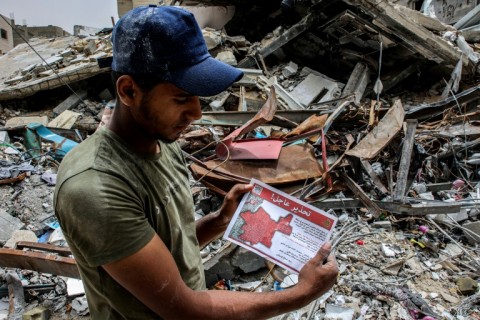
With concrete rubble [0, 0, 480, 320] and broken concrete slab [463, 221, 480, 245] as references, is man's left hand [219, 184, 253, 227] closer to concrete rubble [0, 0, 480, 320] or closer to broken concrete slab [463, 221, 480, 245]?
concrete rubble [0, 0, 480, 320]

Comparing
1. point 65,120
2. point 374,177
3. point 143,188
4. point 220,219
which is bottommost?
point 65,120

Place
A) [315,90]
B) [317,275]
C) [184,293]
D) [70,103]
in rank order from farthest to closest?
1. [70,103]
2. [315,90]
3. [317,275]
4. [184,293]

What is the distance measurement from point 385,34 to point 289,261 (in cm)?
712

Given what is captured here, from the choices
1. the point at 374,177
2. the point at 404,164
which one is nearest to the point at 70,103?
the point at 374,177

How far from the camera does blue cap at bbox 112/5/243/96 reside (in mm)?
951

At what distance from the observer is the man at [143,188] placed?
0.89m

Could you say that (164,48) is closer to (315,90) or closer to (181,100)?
(181,100)

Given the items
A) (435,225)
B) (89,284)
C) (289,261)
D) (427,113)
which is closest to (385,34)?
(427,113)

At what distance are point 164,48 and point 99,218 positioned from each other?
0.49 metres

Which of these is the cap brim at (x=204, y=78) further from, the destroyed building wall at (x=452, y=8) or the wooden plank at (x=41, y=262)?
the destroyed building wall at (x=452, y=8)

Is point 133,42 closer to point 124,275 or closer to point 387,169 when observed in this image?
point 124,275

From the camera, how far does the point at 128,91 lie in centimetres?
100

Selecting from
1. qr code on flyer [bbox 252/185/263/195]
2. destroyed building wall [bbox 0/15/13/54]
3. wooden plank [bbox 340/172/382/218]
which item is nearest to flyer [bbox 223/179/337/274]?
qr code on flyer [bbox 252/185/263/195]

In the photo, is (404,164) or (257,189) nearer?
(257,189)
